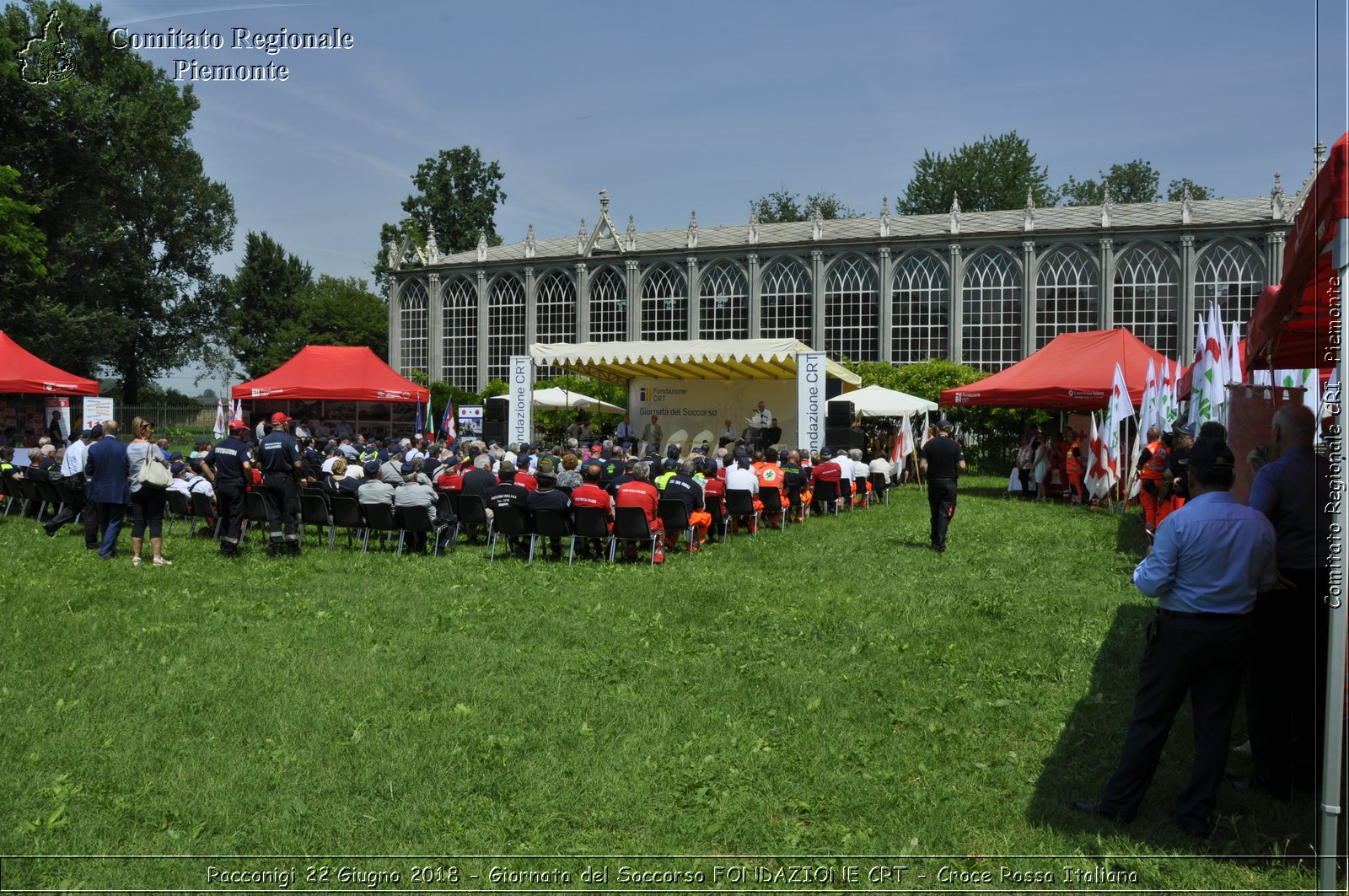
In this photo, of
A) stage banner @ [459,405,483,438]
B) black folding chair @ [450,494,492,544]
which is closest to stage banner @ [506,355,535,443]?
stage banner @ [459,405,483,438]

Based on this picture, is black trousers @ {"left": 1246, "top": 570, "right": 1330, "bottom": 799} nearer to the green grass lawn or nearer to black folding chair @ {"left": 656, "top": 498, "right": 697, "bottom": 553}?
the green grass lawn

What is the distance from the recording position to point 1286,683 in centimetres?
443

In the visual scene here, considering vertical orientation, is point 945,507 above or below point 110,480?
below

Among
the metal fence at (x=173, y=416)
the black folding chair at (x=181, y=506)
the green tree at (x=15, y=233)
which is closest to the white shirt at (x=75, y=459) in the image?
the black folding chair at (x=181, y=506)

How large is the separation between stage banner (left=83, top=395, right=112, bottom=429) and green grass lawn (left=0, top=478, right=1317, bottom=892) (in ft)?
49.0

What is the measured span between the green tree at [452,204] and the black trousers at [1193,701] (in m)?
59.0

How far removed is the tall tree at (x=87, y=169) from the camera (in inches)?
1350

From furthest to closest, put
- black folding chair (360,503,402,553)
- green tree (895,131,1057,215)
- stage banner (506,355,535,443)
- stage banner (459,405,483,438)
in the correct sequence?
green tree (895,131,1057,215) → stage banner (459,405,483,438) → stage banner (506,355,535,443) → black folding chair (360,503,402,553)

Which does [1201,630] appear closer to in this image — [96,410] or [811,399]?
[811,399]

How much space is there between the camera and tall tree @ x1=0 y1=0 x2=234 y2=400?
34.3 metres

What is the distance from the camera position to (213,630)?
7.52m

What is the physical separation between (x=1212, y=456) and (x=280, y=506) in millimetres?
9773

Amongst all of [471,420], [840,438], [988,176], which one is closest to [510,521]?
[840,438]

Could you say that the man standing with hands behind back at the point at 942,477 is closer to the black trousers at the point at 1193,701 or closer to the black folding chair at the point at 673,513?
the black folding chair at the point at 673,513
